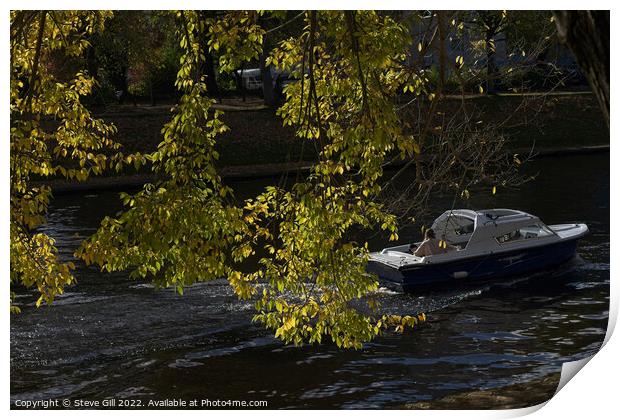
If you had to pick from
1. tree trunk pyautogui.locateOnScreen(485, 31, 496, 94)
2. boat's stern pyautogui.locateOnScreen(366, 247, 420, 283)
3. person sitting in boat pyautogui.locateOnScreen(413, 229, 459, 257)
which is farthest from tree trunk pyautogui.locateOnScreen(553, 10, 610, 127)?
person sitting in boat pyautogui.locateOnScreen(413, 229, 459, 257)

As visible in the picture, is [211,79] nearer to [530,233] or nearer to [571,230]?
[530,233]

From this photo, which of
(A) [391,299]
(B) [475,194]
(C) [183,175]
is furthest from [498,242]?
(C) [183,175]

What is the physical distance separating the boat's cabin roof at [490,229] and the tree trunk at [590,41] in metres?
13.7

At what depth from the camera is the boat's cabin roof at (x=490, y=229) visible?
62.4 ft

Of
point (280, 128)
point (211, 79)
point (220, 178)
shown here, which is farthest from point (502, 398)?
point (280, 128)

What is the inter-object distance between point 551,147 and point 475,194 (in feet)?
26.2

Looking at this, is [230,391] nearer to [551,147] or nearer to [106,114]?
[106,114]

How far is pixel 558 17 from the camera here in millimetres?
5172

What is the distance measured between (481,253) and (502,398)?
7.65 metres

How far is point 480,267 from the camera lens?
1878 centimetres

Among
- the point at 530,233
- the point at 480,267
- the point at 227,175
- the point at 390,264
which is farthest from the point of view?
the point at 227,175

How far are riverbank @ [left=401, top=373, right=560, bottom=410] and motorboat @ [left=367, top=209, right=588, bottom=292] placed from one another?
5.30 m

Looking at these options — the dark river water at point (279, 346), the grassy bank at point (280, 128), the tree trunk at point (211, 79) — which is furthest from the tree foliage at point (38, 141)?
the grassy bank at point (280, 128)

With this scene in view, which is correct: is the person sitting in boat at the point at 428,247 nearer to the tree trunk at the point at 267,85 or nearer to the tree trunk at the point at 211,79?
the tree trunk at the point at 211,79
